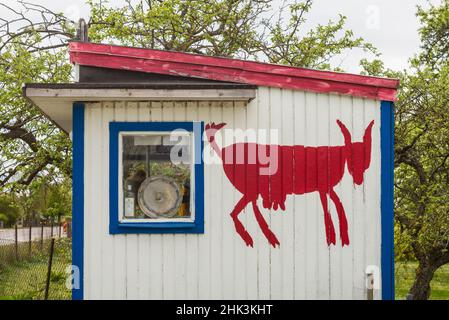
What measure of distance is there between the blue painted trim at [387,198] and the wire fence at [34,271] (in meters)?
5.77

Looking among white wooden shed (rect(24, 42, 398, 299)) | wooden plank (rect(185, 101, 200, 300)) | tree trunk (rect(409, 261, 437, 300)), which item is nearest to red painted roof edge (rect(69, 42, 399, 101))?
white wooden shed (rect(24, 42, 398, 299))

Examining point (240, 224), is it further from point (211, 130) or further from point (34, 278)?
point (34, 278)

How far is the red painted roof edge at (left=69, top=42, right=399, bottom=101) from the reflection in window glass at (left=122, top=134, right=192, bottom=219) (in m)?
0.84

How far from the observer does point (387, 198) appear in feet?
28.8

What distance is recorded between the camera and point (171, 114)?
8.69 meters

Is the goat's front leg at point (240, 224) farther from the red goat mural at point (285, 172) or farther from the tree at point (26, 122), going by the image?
the tree at point (26, 122)

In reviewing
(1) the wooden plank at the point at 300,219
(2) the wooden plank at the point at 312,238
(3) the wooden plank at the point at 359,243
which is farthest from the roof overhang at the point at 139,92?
(3) the wooden plank at the point at 359,243

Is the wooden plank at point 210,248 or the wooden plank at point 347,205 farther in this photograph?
the wooden plank at point 347,205

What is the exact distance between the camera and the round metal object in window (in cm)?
871

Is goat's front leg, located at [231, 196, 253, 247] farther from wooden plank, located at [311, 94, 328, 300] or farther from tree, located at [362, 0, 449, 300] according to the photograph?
tree, located at [362, 0, 449, 300]

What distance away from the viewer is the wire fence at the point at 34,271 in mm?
13779

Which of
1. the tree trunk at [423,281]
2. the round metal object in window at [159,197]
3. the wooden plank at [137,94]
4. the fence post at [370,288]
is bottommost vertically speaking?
the tree trunk at [423,281]

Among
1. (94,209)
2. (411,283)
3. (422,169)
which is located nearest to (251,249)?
(94,209)
